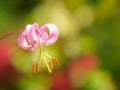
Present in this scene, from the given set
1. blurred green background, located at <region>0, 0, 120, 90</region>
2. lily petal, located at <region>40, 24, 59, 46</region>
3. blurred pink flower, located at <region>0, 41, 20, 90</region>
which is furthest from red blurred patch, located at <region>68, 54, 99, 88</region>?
lily petal, located at <region>40, 24, 59, 46</region>

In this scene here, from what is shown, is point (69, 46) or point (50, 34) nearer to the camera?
point (50, 34)

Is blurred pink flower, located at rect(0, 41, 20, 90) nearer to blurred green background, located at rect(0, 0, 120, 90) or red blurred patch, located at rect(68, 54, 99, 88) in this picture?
blurred green background, located at rect(0, 0, 120, 90)

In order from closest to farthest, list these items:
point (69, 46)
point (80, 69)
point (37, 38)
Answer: point (37, 38) → point (80, 69) → point (69, 46)

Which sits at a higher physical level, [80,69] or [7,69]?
[7,69]

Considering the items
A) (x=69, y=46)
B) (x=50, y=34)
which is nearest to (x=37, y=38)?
(x=50, y=34)

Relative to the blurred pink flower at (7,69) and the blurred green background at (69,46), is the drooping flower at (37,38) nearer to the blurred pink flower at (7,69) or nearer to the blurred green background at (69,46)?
the blurred green background at (69,46)

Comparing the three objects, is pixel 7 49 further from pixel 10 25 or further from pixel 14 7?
pixel 14 7

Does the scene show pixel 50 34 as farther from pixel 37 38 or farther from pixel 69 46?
pixel 69 46

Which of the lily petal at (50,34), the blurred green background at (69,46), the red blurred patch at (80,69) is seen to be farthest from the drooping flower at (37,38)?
the red blurred patch at (80,69)
